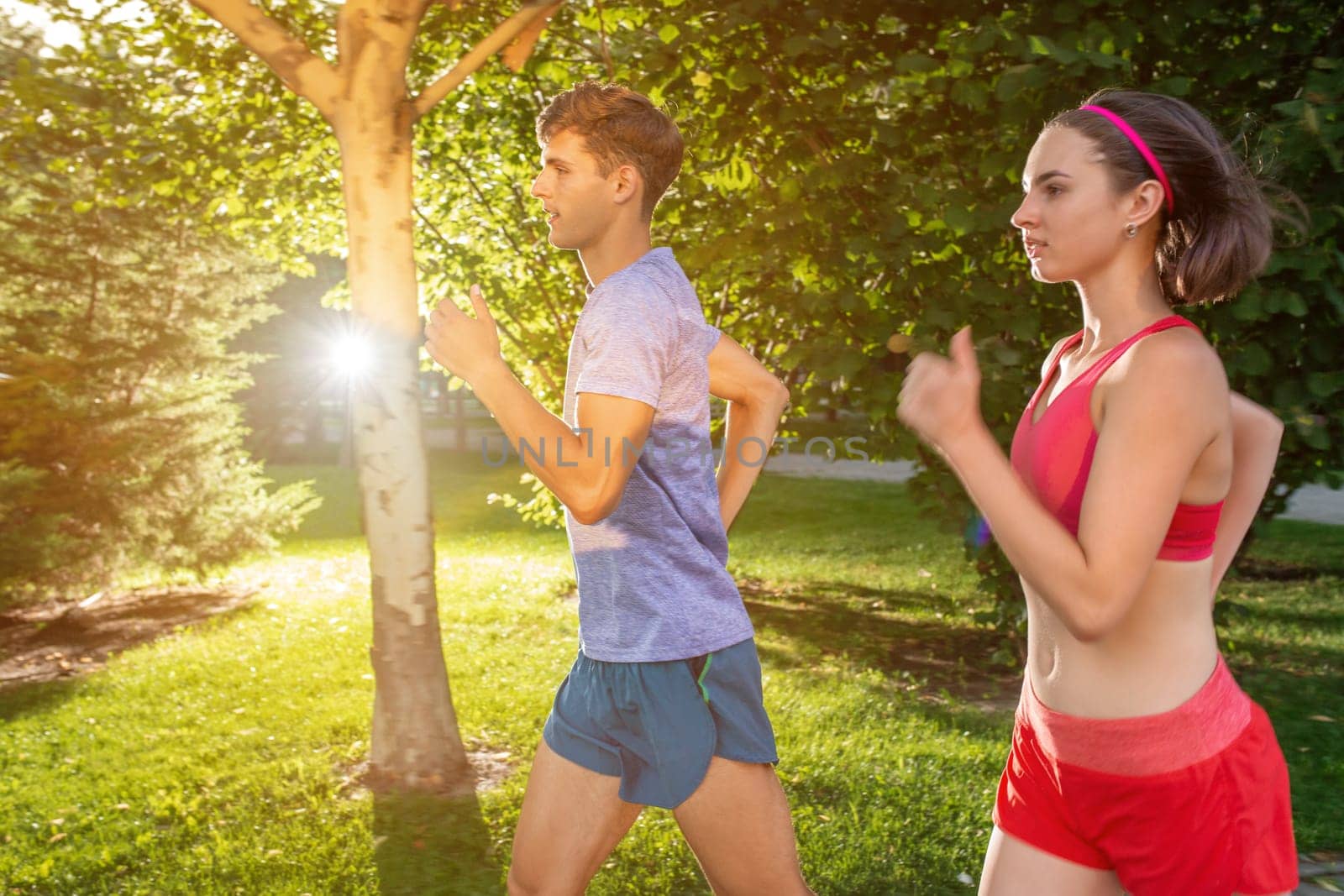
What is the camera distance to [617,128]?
86.4 inches

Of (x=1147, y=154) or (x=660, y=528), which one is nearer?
→ (x=1147, y=154)

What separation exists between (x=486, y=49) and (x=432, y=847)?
316 centimetres

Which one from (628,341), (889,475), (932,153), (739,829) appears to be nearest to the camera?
(628,341)

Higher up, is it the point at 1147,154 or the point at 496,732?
the point at 1147,154

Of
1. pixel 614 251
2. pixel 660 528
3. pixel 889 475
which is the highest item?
pixel 614 251

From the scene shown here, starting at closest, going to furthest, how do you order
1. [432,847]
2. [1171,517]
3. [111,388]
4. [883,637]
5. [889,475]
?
[1171,517], [432,847], [883,637], [111,388], [889,475]

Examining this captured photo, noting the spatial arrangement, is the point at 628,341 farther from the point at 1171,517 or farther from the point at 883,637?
the point at 883,637

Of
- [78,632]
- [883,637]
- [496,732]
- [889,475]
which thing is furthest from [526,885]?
[889,475]

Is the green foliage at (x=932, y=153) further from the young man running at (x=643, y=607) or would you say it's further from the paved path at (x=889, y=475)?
the paved path at (x=889, y=475)

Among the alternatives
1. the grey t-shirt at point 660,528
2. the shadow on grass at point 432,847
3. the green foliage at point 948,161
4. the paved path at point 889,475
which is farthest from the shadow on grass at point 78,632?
the grey t-shirt at point 660,528

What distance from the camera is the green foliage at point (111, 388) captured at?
32.4ft

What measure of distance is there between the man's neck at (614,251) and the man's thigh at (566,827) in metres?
0.89

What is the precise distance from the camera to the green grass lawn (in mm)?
4539

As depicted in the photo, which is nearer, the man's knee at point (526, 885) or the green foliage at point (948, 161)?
the man's knee at point (526, 885)
